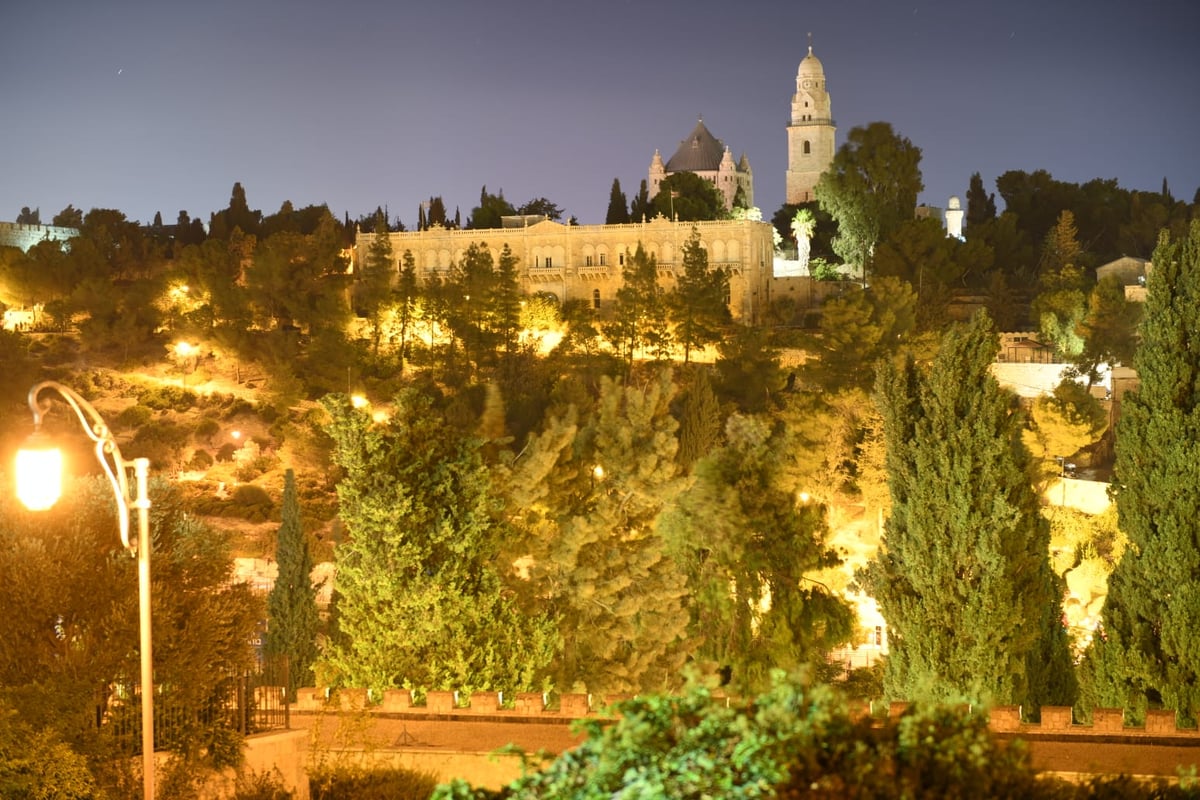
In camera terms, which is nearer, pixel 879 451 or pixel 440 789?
pixel 440 789

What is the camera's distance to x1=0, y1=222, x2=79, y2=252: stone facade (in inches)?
3344

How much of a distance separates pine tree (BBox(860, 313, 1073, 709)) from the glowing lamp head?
1183 centimetres

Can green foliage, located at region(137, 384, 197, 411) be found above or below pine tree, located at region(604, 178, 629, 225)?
below

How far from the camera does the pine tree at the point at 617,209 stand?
61.8m

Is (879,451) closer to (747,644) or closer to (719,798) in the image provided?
(747,644)

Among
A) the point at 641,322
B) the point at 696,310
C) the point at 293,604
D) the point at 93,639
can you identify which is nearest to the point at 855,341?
the point at 696,310

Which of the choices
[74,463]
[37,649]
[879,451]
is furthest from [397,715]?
[74,463]

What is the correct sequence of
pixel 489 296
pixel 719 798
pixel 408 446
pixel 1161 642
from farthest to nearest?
pixel 489 296
pixel 408 446
pixel 1161 642
pixel 719 798

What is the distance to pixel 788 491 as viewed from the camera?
Result: 25.1 metres

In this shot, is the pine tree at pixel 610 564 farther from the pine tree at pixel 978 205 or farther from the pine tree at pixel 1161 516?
the pine tree at pixel 978 205

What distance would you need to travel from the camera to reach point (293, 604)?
81.5 ft

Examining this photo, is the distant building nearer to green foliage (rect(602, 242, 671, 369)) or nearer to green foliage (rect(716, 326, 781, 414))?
green foliage (rect(716, 326, 781, 414))

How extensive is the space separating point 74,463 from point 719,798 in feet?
130

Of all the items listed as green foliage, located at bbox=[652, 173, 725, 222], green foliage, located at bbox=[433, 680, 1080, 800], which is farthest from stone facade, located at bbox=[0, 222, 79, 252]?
green foliage, located at bbox=[433, 680, 1080, 800]
